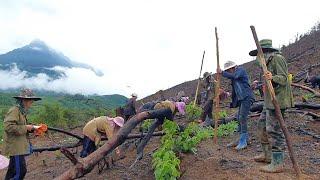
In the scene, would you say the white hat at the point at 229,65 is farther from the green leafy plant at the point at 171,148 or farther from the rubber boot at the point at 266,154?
the rubber boot at the point at 266,154

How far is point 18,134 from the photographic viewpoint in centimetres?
679

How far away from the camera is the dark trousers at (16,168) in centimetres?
686

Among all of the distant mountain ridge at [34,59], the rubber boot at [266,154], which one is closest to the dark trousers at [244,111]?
the rubber boot at [266,154]

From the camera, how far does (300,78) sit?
17.8 metres

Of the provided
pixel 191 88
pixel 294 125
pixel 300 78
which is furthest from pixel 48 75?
pixel 294 125

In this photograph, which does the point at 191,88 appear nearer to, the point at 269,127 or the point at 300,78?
the point at 300,78

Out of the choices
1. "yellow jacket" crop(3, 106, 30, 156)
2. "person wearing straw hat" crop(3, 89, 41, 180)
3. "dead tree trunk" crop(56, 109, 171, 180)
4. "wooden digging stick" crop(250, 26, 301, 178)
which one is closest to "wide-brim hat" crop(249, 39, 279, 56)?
"wooden digging stick" crop(250, 26, 301, 178)

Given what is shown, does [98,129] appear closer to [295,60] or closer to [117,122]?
[117,122]

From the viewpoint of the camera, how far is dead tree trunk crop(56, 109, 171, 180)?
602 centimetres

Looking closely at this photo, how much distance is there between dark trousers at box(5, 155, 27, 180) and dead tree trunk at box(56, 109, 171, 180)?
1.25 metres

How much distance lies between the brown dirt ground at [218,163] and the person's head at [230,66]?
148 cm

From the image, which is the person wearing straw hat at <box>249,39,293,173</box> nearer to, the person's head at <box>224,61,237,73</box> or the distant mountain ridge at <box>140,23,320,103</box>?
the person's head at <box>224,61,237,73</box>

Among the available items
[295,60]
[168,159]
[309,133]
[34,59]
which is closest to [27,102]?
[168,159]

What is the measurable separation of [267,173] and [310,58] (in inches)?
709
